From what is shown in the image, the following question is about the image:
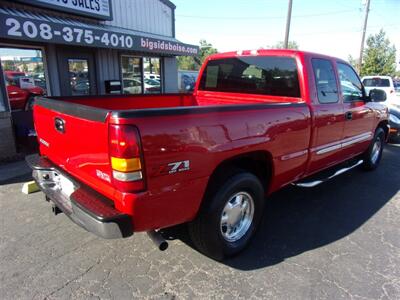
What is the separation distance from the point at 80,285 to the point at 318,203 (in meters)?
3.22

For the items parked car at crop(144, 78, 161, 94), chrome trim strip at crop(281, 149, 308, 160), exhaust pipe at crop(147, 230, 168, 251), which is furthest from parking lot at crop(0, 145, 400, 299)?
parked car at crop(144, 78, 161, 94)

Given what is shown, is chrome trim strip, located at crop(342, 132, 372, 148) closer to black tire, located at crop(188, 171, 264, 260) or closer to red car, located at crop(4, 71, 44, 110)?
black tire, located at crop(188, 171, 264, 260)

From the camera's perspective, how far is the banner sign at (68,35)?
5.65 m

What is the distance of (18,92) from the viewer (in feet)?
25.2

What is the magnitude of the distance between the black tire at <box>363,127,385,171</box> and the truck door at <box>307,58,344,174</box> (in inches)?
67.2

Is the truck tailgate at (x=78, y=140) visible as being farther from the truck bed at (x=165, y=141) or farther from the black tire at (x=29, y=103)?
the black tire at (x=29, y=103)

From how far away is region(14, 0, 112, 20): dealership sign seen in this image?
7035 mm

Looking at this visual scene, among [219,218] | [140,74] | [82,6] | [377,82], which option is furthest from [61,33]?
[377,82]

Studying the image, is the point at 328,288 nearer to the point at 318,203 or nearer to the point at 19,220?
the point at 318,203

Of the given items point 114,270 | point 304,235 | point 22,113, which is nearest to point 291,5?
point 22,113

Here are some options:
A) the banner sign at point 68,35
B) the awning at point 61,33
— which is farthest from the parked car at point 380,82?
the awning at point 61,33

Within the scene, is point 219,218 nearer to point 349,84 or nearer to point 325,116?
point 325,116

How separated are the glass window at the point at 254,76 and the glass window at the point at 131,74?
19.8 feet

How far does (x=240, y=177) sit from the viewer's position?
112 inches
